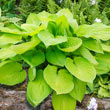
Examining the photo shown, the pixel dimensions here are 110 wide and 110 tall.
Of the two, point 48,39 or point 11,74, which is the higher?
point 48,39

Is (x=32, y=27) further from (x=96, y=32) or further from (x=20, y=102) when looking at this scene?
(x=20, y=102)

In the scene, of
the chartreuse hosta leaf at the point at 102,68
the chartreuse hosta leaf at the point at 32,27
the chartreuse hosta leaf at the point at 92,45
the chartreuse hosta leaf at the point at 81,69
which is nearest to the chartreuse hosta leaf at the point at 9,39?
the chartreuse hosta leaf at the point at 32,27

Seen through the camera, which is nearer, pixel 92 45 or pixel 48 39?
pixel 48 39

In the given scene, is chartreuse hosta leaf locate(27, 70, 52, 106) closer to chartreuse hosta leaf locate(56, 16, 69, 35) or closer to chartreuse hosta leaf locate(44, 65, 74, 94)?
chartreuse hosta leaf locate(44, 65, 74, 94)

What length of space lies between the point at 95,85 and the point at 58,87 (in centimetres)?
67

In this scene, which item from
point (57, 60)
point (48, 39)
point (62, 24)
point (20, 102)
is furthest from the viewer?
point (20, 102)

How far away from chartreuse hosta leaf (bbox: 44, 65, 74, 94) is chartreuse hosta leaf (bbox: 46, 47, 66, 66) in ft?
0.24

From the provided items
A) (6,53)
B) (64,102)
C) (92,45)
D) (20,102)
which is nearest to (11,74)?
(6,53)

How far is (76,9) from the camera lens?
122 inches

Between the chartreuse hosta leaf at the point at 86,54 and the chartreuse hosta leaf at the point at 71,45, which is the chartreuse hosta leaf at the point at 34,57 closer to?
the chartreuse hosta leaf at the point at 71,45

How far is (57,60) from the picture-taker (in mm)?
1960

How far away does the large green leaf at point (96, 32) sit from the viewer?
6.61ft

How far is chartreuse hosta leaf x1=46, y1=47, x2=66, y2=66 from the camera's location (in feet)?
6.39

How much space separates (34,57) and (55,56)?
0.67 ft
